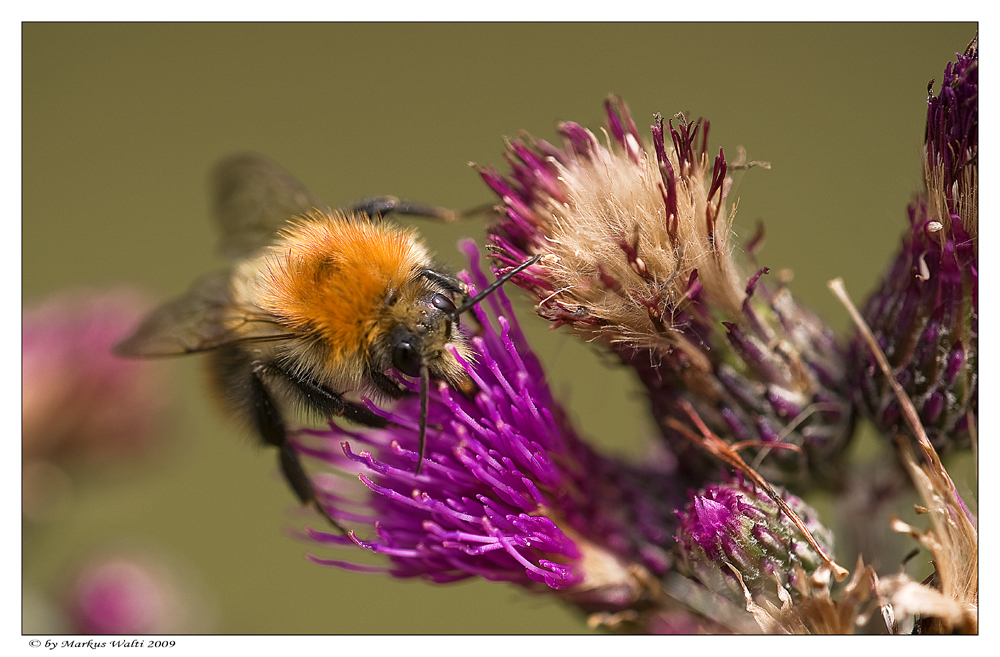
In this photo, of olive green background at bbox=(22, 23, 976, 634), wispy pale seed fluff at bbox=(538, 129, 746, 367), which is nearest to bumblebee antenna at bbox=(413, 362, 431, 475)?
wispy pale seed fluff at bbox=(538, 129, 746, 367)

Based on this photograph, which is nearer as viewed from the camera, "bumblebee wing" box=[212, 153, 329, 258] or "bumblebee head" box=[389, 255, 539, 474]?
"bumblebee head" box=[389, 255, 539, 474]

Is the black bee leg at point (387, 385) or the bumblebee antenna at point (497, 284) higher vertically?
the bumblebee antenna at point (497, 284)

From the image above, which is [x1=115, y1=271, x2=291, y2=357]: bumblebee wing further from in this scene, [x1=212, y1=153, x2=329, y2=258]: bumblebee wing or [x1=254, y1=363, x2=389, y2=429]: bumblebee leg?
[x1=212, y1=153, x2=329, y2=258]: bumblebee wing

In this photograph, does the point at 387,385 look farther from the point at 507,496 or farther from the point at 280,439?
the point at 280,439

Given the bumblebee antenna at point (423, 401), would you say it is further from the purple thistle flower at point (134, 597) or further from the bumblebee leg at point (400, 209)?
the purple thistle flower at point (134, 597)

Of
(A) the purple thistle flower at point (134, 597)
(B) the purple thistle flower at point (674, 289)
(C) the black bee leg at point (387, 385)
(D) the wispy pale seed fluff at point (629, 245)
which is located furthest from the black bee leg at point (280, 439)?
(A) the purple thistle flower at point (134, 597)

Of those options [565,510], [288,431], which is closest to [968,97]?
[565,510]
